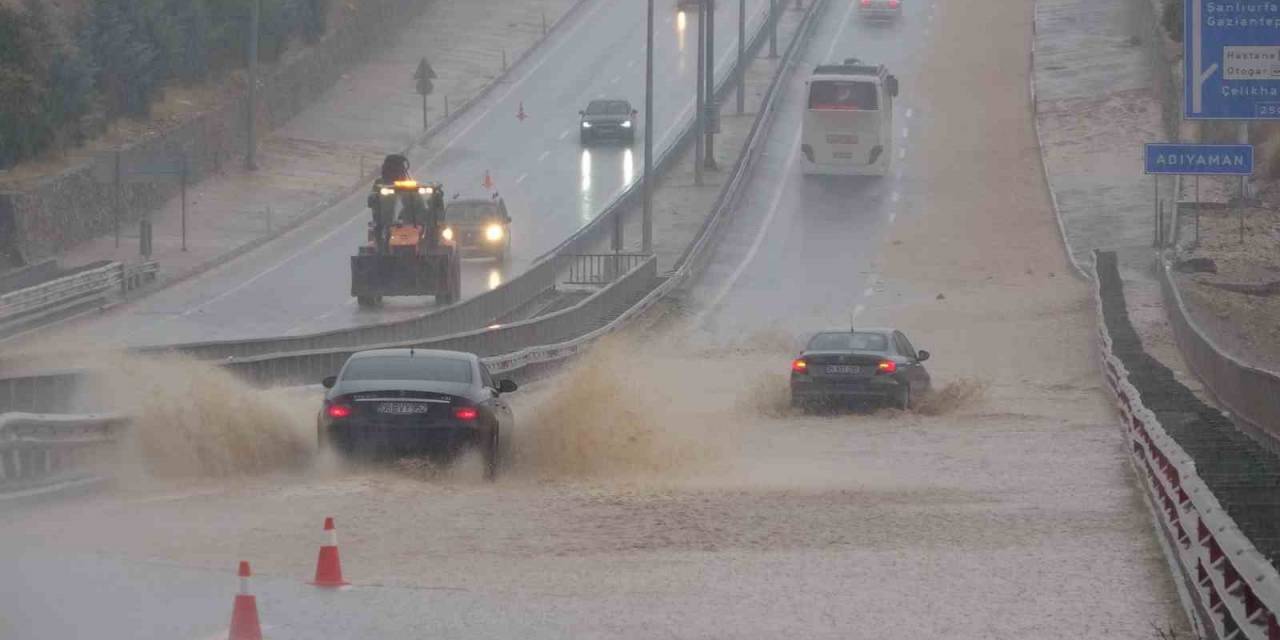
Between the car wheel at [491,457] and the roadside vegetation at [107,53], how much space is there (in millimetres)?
39963

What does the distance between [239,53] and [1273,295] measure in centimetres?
4531

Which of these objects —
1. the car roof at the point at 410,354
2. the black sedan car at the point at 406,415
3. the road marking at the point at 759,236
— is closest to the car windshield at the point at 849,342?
the car roof at the point at 410,354

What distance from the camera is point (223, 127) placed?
68438mm

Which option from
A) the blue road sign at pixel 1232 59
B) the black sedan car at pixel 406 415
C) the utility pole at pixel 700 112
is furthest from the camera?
the utility pole at pixel 700 112

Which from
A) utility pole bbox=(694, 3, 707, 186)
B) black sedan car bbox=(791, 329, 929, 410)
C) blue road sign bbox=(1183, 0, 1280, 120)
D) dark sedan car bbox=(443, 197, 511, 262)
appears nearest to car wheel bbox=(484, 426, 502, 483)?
black sedan car bbox=(791, 329, 929, 410)

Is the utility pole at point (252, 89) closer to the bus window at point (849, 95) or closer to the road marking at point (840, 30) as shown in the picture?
the bus window at point (849, 95)

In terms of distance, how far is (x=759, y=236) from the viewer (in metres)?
57.4

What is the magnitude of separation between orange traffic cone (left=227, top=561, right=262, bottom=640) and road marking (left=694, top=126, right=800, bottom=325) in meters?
34.8

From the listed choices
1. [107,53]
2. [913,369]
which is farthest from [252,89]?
[913,369]

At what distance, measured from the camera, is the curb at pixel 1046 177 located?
5041cm

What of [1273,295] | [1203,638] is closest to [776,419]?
[1203,638]

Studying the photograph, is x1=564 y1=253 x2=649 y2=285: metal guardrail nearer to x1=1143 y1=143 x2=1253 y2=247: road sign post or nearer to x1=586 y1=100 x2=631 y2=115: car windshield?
x1=1143 y1=143 x2=1253 y2=247: road sign post

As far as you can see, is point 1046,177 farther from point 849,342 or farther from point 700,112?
point 849,342

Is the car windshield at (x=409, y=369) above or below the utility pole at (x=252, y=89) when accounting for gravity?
below
